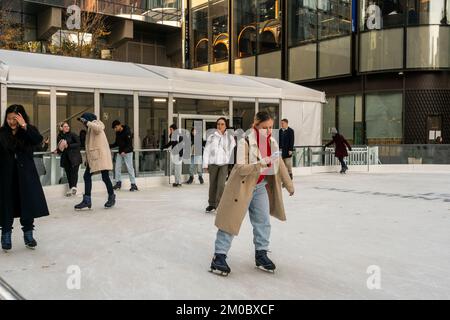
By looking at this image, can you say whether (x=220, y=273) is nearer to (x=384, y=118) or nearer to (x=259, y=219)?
(x=259, y=219)

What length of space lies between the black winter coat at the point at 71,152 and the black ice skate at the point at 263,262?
6.55m

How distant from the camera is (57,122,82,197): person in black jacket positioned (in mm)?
10039

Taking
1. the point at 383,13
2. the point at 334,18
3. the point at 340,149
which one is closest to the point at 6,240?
the point at 340,149

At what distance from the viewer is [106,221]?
24.6ft

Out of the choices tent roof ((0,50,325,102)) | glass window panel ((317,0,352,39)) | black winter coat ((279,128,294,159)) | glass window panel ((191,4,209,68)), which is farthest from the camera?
glass window panel ((191,4,209,68))

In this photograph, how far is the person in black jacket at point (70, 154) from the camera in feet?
32.9

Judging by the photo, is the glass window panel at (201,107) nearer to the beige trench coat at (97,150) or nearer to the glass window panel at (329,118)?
the beige trench coat at (97,150)

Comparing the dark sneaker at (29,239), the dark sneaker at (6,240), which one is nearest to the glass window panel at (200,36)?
the dark sneaker at (29,239)

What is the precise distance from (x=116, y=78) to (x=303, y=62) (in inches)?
609

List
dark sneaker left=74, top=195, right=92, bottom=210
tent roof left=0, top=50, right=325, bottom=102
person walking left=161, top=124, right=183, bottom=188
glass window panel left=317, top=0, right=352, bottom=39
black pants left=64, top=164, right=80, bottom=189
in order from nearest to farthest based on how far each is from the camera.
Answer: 1. dark sneaker left=74, top=195, right=92, bottom=210
2. black pants left=64, top=164, right=80, bottom=189
3. tent roof left=0, top=50, right=325, bottom=102
4. person walking left=161, top=124, right=183, bottom=188
5. glass window panel left=317, top=0, right=352, bottom=39

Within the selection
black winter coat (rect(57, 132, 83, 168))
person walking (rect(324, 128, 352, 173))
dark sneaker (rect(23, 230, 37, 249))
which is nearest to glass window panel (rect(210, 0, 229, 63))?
person walking (rect(324, 128, 352, 173))

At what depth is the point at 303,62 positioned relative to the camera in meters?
26.2

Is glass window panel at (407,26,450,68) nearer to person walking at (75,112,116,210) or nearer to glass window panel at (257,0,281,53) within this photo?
glass window panel at (257,0,281,53)
